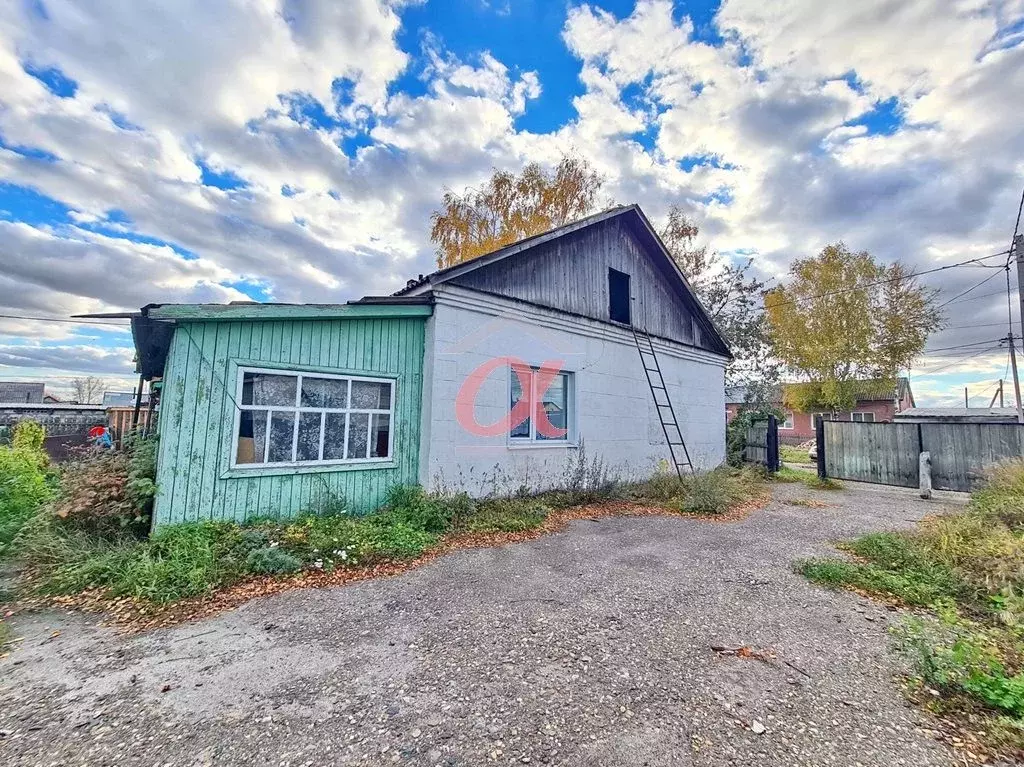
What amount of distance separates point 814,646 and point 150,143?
13.3 meters

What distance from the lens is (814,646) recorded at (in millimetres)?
3396

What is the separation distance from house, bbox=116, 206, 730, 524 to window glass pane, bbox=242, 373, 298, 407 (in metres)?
0.02

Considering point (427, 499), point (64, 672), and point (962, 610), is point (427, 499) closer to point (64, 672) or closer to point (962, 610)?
point (64, 672)

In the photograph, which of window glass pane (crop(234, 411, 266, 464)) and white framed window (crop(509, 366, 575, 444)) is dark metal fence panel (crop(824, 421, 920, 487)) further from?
window glass pane (crop(234, 411, 266, 464))

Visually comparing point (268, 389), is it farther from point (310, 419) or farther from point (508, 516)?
point (508, 516)

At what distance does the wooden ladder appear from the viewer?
11.0 metres

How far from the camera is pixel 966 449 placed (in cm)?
1006

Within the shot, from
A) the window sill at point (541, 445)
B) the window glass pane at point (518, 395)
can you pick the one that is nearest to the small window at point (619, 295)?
the window glass pane at point (518, 395)

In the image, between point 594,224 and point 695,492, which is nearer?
point 695,492

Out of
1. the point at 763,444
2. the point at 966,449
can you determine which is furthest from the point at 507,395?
the point at 966,449

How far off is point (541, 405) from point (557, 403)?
517 millimetres

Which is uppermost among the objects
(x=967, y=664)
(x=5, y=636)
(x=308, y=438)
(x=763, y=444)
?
(x=308, y=438)

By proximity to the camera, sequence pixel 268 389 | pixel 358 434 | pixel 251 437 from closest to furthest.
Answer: pixel 251 437 → pixel 268 389 → pixel 358 434

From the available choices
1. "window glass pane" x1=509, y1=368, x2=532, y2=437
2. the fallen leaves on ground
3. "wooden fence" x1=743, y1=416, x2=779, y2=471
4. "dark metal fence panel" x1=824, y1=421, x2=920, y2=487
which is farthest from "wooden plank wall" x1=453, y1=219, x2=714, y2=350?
"dark metal fence panel" x1=824, y1=421, x2=920, y2=487
